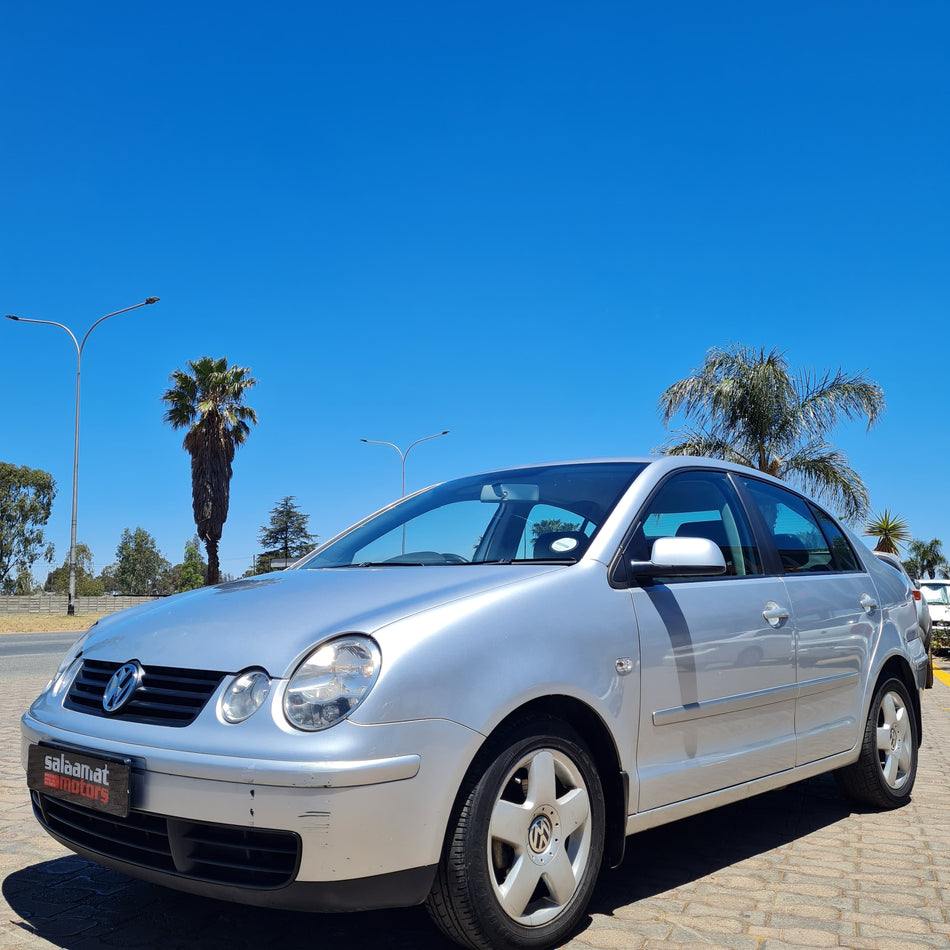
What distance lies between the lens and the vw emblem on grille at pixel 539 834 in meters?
2.95

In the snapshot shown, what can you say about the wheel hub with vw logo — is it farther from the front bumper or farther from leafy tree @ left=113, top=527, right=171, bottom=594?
leafy tree @ left=113, top=527, right=171, bottom=594

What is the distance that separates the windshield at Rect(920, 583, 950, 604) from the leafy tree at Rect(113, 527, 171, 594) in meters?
105

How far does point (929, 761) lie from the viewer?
21.9 ft

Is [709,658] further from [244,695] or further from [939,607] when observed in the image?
[939,607]

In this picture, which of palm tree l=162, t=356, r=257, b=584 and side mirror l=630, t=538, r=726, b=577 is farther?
palm tree l=162, t=356, r=257, b=584

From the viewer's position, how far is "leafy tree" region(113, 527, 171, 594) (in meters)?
115

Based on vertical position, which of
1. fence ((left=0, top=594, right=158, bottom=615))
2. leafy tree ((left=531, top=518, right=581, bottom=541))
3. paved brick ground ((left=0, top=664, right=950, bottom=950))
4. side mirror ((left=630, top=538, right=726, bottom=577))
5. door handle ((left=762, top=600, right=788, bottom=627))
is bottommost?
fence ((left=0, top=594, right=158, bottom=615))

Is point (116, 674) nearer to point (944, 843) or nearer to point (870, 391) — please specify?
point (944, 843)

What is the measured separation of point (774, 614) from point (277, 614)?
6.88 feet

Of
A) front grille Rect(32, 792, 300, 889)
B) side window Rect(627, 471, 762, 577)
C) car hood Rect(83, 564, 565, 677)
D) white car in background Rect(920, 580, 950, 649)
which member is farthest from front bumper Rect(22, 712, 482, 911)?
white car in background Rect(920, 580, 950, 649)

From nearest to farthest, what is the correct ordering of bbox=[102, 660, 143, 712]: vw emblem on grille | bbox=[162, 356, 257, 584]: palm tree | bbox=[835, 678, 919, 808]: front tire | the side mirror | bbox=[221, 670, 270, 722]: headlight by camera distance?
bbox=[221, 670, 270, 722]: headlight, bbox=[102, 660, 143, 712]: vw emblem on grille, the side mirror, bbox=[835, 678, 919, 808]: front tire, bbox=[162, 356, 257, 584]: palm tree

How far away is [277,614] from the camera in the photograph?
300 cm

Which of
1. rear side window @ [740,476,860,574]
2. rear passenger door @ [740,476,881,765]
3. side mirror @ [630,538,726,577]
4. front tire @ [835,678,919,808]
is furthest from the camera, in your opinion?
front tire @ [835,678,919,808]

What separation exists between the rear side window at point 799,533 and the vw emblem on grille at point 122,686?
9.04 feet
